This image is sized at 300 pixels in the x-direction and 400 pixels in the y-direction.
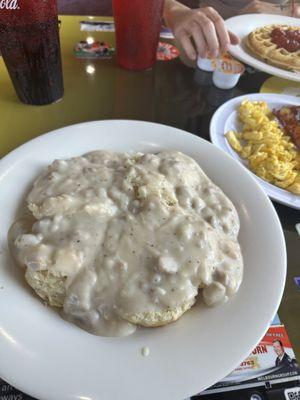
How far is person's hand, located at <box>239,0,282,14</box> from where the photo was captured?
6.57 feet

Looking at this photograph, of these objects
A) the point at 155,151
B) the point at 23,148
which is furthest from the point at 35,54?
the point at 155,151

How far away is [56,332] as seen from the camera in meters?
0.63

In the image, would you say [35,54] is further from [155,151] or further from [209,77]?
[209,77]

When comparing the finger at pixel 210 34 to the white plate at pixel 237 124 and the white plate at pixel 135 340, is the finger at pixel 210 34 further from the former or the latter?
the white plate at pixel 135 340

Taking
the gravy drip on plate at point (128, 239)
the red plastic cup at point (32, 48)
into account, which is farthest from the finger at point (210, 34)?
the gravy drip on plate at point (128, 239)

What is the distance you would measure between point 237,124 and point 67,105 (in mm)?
574

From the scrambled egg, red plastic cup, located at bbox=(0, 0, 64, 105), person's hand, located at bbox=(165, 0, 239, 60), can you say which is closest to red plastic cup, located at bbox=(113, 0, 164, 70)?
person's hand, located at bbox=(165, 0, 239, 60)

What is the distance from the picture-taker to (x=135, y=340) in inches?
25.6

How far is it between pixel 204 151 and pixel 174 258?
0.37 metres

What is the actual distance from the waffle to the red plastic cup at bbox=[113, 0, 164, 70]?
0.45 meters

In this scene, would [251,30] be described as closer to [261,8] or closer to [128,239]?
[261,8]

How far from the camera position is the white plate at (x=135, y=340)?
1.88 ft

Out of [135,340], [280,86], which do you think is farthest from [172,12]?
[135,340]

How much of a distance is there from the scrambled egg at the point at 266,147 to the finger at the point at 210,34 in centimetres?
24
